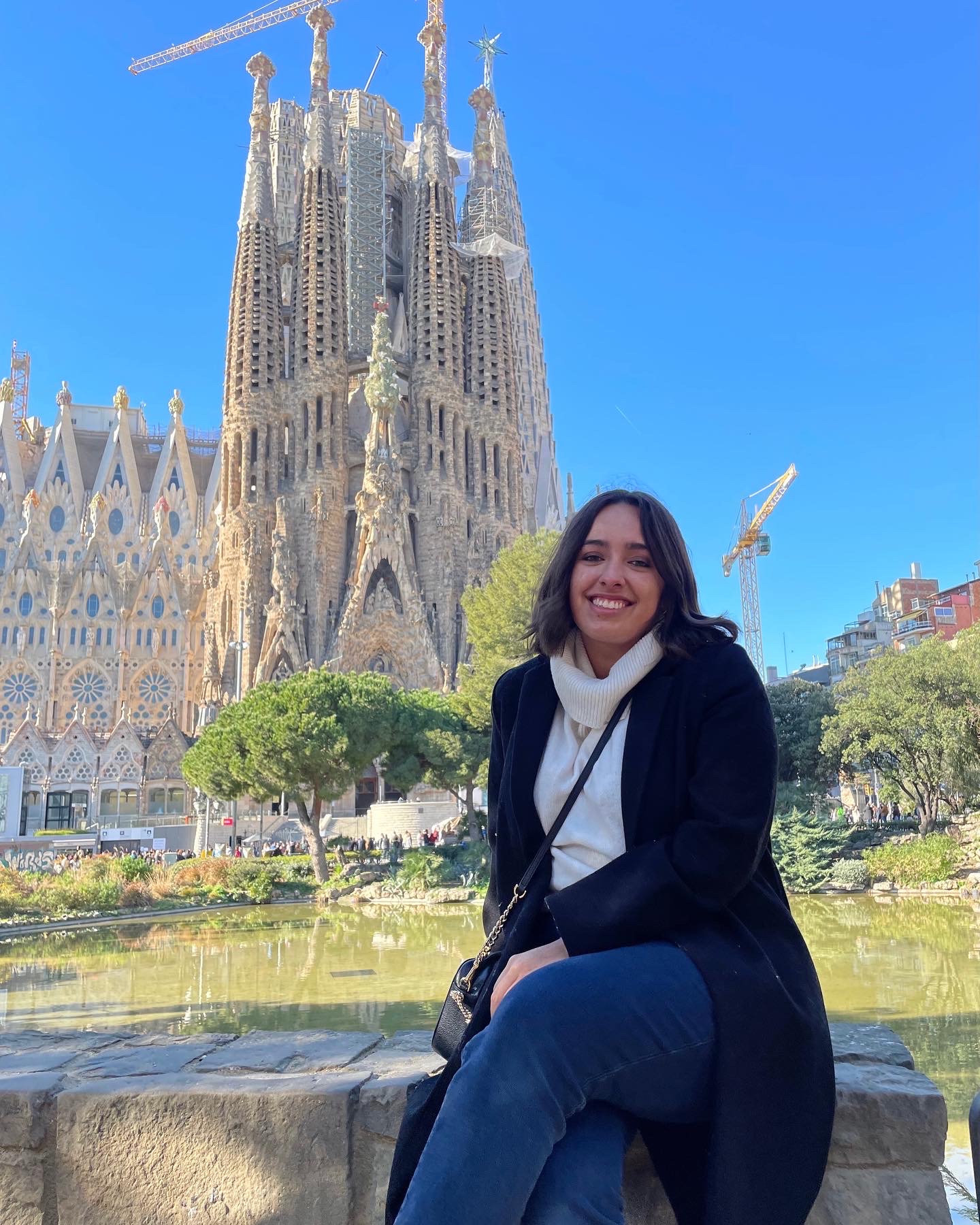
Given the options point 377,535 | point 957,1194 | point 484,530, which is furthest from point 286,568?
point 957,1194

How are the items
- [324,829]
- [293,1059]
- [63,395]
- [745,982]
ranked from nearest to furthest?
[745,982]
[293,1059]
[324,829]
[63,395]

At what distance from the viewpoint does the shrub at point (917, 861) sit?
16594mm

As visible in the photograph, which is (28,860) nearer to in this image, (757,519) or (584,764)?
(584,764)

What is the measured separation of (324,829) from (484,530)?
14853 mm

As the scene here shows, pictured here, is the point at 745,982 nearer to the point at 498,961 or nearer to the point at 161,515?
the point at 498,961

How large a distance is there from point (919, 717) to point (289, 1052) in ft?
63.1

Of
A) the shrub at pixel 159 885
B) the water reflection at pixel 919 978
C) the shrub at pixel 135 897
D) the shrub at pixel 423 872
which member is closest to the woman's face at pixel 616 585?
the water reflection at pixel 919 978

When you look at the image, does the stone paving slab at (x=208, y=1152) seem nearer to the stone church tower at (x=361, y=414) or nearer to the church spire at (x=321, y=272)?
the stone church tower at (x=361, y=414)

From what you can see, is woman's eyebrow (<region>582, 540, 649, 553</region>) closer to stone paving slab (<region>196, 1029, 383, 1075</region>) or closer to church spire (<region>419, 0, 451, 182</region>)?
stone paving slab (<region>196, 1029, 383, 1075</region>)

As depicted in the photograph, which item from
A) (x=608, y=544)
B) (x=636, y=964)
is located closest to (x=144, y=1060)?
(x=636, y=964)

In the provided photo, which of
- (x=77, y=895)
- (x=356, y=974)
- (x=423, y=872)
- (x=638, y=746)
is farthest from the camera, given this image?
(x=423, y=872)

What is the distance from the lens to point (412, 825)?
1131 inches

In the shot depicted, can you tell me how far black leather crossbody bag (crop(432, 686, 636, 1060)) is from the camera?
183 cm

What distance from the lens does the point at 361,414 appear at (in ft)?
142
